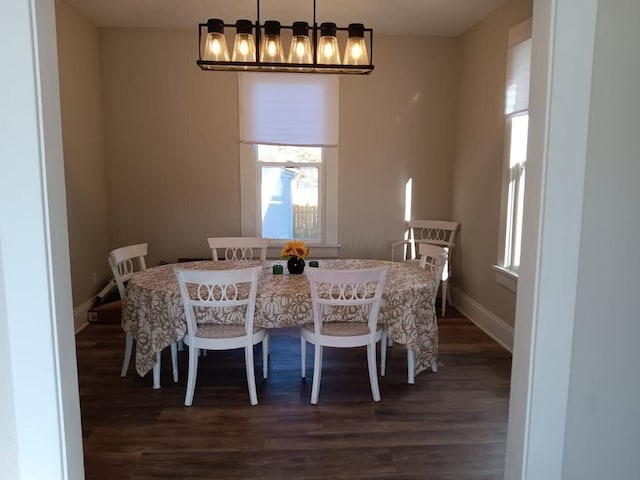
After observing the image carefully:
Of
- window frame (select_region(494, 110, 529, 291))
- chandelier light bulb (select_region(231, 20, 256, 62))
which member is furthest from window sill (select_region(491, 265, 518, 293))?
chandelier light bulb (select_region(231, 20, 256, 62))

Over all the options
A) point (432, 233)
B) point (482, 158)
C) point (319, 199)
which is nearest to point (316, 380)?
point (319, 199)

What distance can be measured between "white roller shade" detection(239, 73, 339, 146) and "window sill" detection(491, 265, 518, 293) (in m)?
2.19

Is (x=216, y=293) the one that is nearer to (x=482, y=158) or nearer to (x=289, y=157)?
(x=289, y=157)

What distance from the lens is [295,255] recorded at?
3.34m

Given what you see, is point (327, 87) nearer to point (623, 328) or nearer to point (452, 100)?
point (452, 100)

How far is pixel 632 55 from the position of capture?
51.9 inches

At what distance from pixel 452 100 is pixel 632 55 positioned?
377cm

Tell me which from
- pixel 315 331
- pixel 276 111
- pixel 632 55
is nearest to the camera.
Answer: pixel 632 55

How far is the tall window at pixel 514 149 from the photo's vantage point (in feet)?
11.6

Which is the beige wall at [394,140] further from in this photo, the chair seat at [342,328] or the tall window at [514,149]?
the chair seat at [342,328]

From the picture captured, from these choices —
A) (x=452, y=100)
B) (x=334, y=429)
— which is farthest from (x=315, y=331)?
(x=452, y=100)

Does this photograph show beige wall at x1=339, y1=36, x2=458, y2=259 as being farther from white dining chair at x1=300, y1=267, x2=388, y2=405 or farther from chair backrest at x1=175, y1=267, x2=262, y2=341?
chair backrest at x1=175, y1=267, x2=262, y2=341

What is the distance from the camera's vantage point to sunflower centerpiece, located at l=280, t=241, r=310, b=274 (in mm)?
3334

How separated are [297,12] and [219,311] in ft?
9.04
